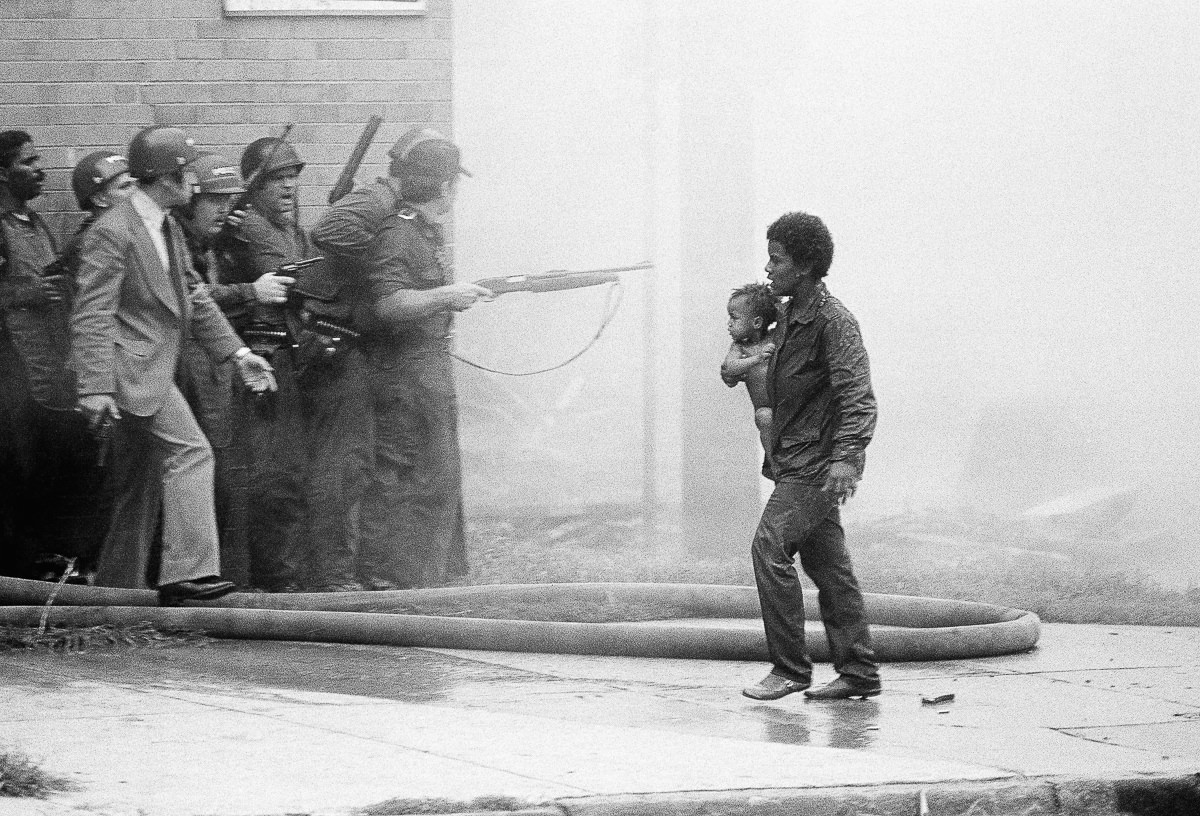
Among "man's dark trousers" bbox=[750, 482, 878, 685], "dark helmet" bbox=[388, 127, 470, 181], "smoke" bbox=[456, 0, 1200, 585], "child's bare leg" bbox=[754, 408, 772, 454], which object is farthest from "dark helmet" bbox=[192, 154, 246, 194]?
"smoke" bbox=[456, 0, 1200, 585]

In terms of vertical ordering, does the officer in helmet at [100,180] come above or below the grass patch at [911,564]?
above

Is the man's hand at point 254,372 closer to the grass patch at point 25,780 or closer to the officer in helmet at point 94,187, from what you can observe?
the officer in helmet at point 94,187

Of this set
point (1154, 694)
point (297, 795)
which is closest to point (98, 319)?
point (297, 795)

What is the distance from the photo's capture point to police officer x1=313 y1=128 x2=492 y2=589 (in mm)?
8844

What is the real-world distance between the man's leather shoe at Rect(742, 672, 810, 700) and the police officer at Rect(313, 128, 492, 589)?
2964 millimetres

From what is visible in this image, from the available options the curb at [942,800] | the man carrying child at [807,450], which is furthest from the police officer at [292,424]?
the curb at [942,800]

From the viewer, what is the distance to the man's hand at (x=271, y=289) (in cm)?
881

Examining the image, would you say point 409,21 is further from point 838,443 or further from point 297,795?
point 297,795

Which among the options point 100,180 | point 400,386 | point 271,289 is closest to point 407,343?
point 400,386

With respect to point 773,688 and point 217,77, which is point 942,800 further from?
point 217,77

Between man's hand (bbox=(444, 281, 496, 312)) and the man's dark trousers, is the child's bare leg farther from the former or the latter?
man's hand (bbox=(444, 281, 496, 312))

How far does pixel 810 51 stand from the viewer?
1127 centimetres

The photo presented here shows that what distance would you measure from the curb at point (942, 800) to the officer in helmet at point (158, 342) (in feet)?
11.7

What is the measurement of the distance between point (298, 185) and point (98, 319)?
2.07m
